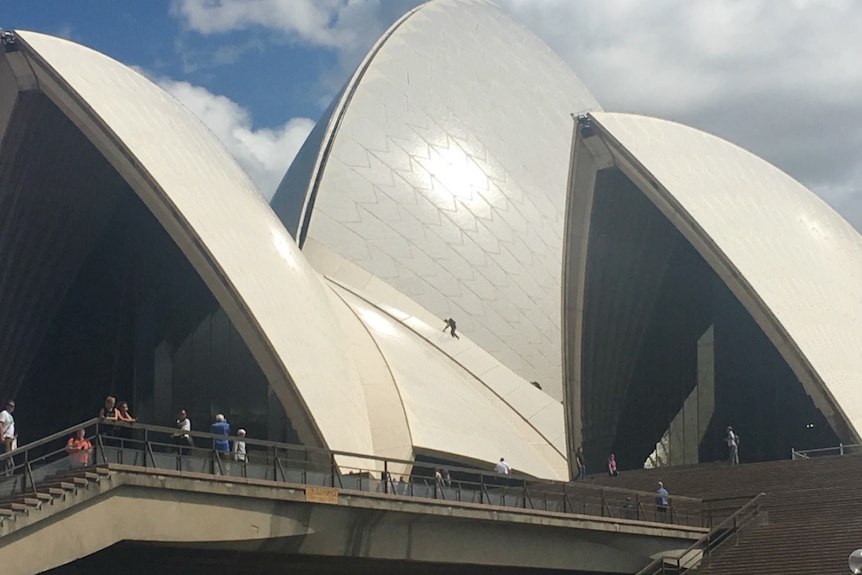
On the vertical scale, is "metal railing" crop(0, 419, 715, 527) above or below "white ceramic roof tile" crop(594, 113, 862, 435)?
below

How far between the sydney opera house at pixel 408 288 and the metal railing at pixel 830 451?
711 millimetres

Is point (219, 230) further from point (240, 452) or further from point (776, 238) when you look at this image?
point (776, 238)

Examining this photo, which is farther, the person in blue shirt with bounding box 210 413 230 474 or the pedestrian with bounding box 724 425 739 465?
the pedestrian with bounding box 724 425 739 465

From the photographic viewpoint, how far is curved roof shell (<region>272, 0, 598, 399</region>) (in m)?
34.7

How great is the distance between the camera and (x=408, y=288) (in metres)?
34.1

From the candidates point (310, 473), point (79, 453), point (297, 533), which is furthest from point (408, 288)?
point (79, 453)

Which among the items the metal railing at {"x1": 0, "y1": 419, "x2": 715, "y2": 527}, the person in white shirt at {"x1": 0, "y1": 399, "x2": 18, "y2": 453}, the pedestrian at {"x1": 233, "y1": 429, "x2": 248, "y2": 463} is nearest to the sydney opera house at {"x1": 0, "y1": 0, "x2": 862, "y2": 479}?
the metal railing at {"x1": 0, "y1": 419, "x2": 715, "y2": 527}

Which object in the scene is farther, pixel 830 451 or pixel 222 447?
pixel 830 451

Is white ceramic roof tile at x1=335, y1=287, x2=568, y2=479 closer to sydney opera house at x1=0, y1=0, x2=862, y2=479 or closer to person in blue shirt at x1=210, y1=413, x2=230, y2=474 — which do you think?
sydney opera house at x1=0, y1=0, x2=862, y2=479

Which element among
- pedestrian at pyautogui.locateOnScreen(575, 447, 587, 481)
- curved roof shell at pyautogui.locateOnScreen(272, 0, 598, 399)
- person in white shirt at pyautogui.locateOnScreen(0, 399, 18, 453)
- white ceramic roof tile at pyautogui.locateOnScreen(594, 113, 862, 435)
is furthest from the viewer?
curved roof shell at pyautogui.locateOnScreen(272, 0, 598, 399)

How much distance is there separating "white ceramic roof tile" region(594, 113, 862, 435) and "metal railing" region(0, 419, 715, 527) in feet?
17.7

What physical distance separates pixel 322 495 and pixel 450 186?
2075 centimetres

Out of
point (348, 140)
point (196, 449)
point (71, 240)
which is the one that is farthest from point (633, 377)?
point (196, 449)

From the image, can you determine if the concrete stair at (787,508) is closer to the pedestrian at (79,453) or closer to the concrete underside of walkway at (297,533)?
the concrete underside of walkway at (297,533)
